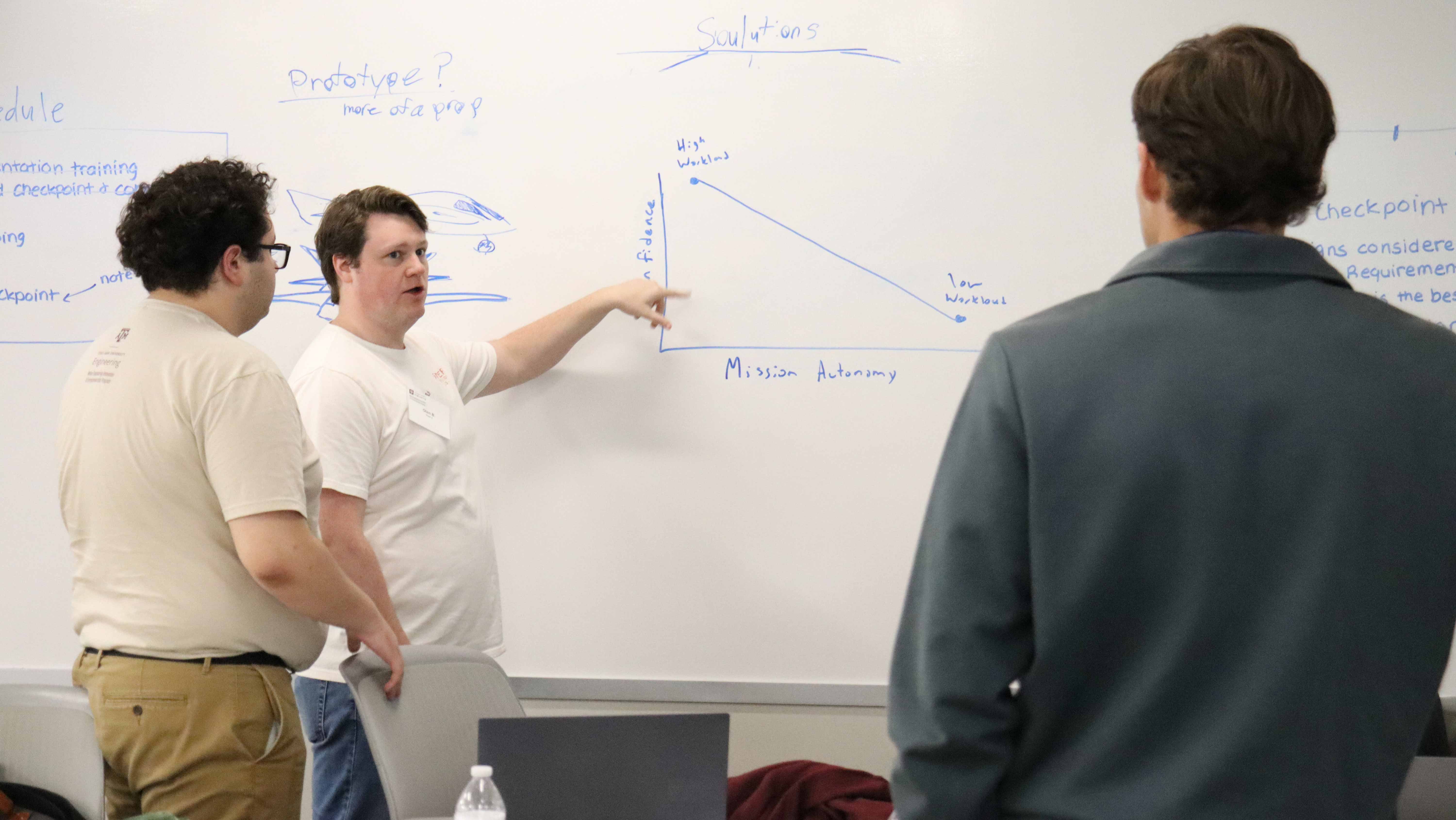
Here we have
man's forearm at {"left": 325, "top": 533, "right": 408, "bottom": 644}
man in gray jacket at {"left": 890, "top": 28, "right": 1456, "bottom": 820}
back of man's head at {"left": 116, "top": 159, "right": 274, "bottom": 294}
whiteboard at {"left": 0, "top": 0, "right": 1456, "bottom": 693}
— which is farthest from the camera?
whiteboard at {"left": 0, "top": 0, "right": 1456, "bottom": 693}

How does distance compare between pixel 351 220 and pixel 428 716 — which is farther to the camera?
pixel 351 220

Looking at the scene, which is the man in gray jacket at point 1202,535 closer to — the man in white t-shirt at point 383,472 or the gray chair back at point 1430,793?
the gray chair back at point 1430,793

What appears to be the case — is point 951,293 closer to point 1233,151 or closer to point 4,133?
point 1233,151

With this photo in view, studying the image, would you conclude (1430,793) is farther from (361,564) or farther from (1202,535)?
(361,564)

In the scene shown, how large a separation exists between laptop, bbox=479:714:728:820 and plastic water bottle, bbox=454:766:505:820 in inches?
1.3

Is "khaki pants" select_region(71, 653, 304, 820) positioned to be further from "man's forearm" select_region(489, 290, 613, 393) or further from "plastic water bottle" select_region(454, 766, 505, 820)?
"man's forearm" select_region(489, 290, 613, 393)

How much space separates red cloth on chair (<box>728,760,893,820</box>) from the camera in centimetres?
227

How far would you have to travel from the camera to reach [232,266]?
199 centimetres

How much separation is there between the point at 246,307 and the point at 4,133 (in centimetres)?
135

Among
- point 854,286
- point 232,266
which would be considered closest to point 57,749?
point 232,266

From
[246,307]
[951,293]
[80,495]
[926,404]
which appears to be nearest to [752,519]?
[926,404]

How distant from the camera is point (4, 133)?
2.83 meters

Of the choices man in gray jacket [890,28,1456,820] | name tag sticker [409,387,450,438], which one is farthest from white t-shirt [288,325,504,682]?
man in gray jacket [890,28,1456,820]

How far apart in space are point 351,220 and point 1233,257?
6.31 feet
